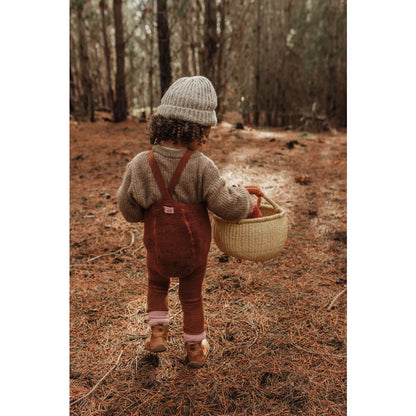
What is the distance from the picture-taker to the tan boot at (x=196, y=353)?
2096 mm

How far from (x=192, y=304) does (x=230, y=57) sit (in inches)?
322

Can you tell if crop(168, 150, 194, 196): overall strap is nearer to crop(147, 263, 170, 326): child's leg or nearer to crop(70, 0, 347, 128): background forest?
crop(147, 263, 170, 326): child's leg


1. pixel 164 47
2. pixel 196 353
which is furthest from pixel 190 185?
pixel 164 47

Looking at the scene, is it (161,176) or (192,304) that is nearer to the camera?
(161,176)

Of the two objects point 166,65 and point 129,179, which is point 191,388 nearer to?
Answer: point 129,179

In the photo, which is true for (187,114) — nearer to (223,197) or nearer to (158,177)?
(158,177)

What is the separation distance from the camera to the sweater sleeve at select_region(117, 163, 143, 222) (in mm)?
1960

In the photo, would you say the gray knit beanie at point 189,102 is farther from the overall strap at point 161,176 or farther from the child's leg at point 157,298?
the child's leg at point 157,298

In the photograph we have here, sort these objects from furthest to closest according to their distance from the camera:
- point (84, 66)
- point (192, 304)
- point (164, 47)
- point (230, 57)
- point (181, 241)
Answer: point (84, 66)
point (230, 57)
point (164, 47)
point (192, 304)
point (181, 241)

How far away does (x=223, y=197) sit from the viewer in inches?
74.6

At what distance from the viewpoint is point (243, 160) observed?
5730 millimetres

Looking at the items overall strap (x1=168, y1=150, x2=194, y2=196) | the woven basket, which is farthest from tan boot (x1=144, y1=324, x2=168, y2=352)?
overall strap (x1=168, y1=150, x2=194, y2=196)

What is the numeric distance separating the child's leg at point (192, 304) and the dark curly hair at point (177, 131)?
2.36 ft

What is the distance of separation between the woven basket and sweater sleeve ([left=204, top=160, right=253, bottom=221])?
0.07 meters
